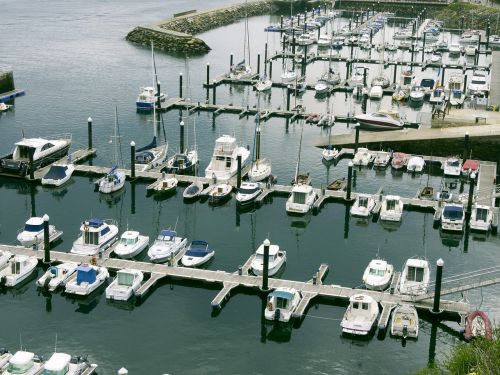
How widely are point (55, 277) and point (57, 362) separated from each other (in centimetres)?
1123

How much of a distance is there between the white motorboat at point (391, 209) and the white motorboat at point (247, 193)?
9.68m

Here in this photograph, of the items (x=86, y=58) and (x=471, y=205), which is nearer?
(x=471, y=205)

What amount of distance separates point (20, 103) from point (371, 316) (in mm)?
64464

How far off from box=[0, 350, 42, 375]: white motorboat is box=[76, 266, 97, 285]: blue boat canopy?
9534 millimetres

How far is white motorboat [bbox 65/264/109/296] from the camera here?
4925 centimetres

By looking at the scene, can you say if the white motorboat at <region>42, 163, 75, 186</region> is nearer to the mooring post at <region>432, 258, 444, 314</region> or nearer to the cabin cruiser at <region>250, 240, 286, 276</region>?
the cabin cruiser at <region>250, 240, 286, 276</region>

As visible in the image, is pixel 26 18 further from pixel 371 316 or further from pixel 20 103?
pixel 371 316

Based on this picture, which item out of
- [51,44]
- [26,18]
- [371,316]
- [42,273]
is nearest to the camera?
[371,316]

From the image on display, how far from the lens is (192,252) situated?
176 ft

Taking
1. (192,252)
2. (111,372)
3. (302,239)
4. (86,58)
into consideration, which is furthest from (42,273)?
(86,58)

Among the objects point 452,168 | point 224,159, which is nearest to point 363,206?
point 452,168

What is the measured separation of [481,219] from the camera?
2408 inches

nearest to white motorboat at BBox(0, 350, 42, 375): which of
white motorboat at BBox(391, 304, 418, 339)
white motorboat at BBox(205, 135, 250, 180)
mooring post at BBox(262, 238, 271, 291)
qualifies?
mooring post at BBox(262, 238, 271, 291)

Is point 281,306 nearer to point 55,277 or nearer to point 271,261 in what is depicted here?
point 271,261
